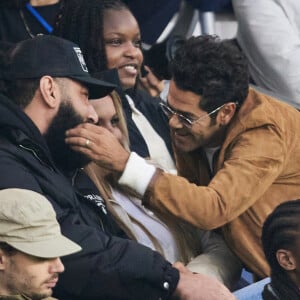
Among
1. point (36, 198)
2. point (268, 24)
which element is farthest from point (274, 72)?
point (36, 198)

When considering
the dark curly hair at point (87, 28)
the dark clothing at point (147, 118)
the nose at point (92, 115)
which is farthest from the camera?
the dark curly hair at point (87, 28)

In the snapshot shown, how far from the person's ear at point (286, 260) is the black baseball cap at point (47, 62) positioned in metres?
1.01

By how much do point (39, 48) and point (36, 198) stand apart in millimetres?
986

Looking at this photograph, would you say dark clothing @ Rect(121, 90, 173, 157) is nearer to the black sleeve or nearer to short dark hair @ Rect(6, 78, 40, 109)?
short dark hair @ Rect(6, 78, 40, 109)

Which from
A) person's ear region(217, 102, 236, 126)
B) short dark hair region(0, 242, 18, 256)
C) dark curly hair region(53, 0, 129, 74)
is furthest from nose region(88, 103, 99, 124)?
short dark hair region(0, 242, 18, 256)

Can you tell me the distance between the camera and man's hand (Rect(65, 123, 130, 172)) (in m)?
4.20

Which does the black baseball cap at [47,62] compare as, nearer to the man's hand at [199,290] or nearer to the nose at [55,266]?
the man's hand at [199,290]

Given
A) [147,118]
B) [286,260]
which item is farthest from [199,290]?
[147,118]

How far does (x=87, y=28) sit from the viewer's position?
5164 millimetres

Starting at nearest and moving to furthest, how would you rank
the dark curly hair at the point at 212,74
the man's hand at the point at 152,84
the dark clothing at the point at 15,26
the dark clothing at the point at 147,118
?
the dark curly hair at the point at 212,74 → the dark clothing at the point at 147,118 → the dark clothing at the point at 15,26 → the man's hand at the point at 152,84

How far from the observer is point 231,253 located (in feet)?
15.1

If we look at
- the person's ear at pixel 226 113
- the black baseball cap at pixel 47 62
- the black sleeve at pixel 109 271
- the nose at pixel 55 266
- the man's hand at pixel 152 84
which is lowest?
the man's hand at pixel 152 84

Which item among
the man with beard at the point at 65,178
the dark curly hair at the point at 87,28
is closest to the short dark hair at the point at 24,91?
the man with beard at the point at 65,178

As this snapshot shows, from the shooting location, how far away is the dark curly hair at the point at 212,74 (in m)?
4.46
